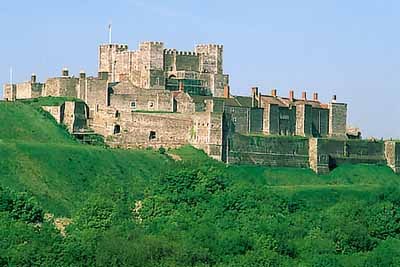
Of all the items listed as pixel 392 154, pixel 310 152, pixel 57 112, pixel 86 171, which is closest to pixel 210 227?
pixel 86 171

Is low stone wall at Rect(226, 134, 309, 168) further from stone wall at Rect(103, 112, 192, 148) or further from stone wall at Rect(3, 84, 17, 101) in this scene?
stone wall at Rect(3, 84, 17, 101)

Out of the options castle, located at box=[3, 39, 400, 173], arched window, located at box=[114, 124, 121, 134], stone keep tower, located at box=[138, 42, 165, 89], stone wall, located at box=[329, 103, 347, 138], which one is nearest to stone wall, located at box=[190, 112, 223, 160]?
castle, located at box=[3, 39, 400, 173]

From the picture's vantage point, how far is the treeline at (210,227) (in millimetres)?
75794

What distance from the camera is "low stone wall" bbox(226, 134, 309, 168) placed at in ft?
336

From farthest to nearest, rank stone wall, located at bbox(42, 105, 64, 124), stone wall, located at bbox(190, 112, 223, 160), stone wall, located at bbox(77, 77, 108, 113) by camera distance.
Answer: stone wall, located at bbox(77, 77, 108, 113), stone wall, located at bbox(42, 105, 64, 124), stone wall, located at bbox(190, 112, 223, 160)

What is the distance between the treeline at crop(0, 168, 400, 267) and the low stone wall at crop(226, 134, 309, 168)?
11.4 ft

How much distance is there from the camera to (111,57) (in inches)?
4370

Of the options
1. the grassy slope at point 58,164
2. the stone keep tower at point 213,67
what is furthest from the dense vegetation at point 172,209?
the stone keep tower at point 213,67

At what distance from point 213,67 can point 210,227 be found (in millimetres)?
27577

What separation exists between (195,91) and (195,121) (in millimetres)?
7743

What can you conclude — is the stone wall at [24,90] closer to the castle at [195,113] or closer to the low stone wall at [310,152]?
the castle at [195,113]

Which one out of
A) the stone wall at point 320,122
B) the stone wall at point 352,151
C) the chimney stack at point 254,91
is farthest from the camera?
the stone wall at point 320,122

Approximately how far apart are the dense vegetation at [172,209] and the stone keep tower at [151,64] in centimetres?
740

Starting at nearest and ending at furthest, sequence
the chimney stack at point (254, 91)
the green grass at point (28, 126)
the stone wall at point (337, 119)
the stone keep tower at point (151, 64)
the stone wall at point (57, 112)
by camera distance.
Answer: the green grass at point (28, 126)
the stone wall at point (57, 112)
the stone keep tower at point (151, 64)
the chimney stack at point (254, 91)
the stone wall at point (337, 119)
